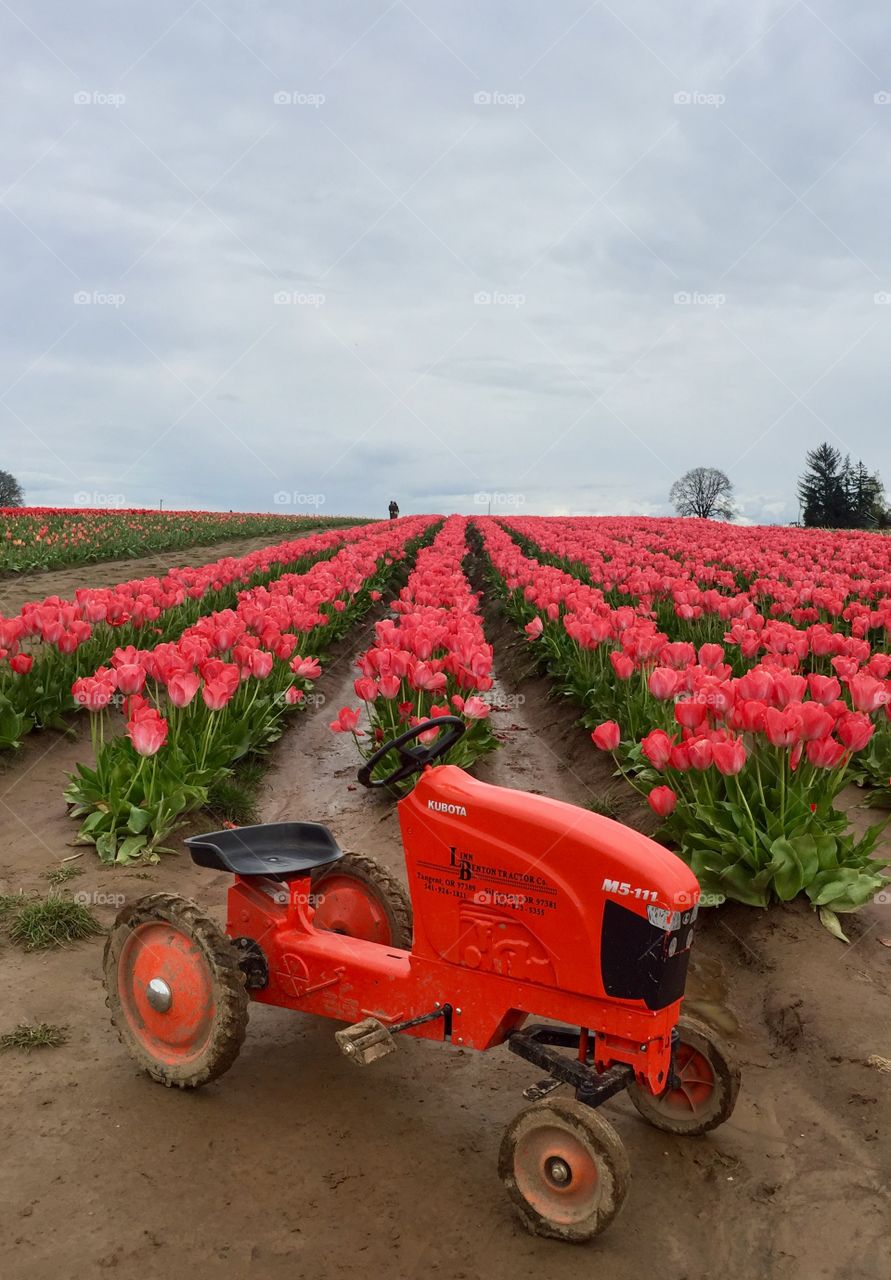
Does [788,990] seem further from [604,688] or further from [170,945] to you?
[604,688]

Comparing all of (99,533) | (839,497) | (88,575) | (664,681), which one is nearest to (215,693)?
(664,681)

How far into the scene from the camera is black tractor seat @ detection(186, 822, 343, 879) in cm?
390

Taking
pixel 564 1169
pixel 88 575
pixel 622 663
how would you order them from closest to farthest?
pixel 564 1169 < pixel 622 663 < pixel 88 575

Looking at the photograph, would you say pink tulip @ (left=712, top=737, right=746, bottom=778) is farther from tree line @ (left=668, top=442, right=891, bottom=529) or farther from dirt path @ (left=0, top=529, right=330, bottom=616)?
tree line @ (left=668, top=442, right=891, bottom=529)

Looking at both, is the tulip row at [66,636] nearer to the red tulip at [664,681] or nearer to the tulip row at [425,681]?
the tulip row at [425,681]

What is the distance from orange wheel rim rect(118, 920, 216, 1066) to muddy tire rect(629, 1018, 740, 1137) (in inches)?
64.9

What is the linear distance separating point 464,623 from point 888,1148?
209 inches

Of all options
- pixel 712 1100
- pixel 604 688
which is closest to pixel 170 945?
pixel 712 1100

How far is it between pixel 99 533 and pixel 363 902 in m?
25.8

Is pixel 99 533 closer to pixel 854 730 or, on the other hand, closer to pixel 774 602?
pixel 774 602

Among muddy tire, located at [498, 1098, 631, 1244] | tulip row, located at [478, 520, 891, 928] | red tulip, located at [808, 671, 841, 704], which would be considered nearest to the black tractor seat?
muddy tire, located at [498, 1098, 631, 1244]

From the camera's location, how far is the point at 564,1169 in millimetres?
2941

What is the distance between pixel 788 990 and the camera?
14.7ft

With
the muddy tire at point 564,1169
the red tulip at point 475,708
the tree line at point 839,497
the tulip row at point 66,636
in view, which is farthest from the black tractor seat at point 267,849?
the tree line at point 839,497
